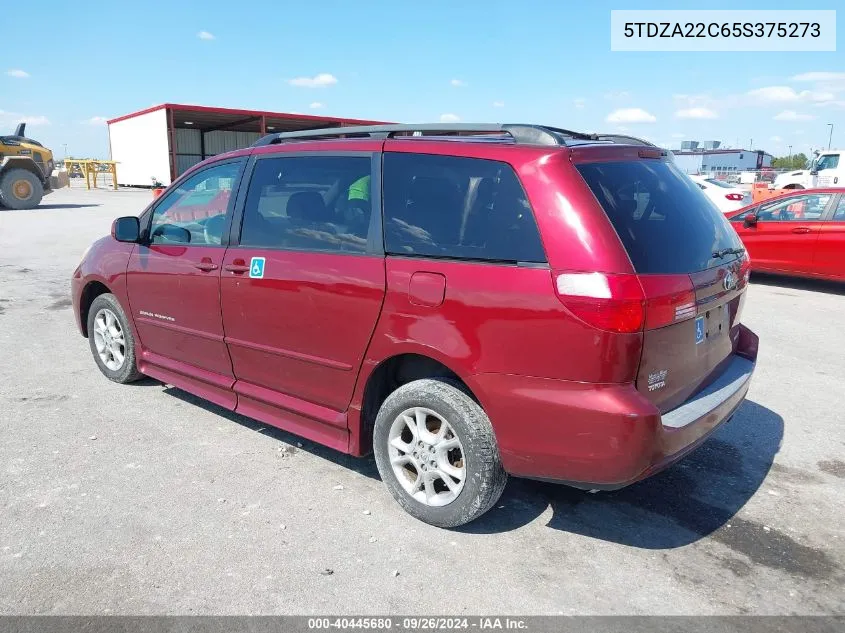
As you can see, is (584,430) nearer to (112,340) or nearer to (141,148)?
(112,340)

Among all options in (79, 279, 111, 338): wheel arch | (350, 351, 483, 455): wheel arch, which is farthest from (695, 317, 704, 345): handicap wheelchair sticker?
(79, 279, 111, 338): wheel arch

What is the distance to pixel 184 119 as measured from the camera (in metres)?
38.2

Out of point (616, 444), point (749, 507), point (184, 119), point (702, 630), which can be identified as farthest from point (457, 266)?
point (184, 119)

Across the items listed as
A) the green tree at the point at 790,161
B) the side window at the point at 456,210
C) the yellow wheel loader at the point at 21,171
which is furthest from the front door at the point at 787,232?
the green tree at the point at 790,161

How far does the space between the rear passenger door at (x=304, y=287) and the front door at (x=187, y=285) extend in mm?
182

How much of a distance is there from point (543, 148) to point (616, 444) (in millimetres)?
1289

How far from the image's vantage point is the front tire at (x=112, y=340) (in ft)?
16.3

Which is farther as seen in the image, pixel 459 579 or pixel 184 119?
pixel 184 119

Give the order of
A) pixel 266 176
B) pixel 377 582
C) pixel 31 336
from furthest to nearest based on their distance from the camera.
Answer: pixel 31 336 → pixel 266 176 → pixel 377 582

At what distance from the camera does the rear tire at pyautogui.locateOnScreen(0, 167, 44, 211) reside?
72.8ft

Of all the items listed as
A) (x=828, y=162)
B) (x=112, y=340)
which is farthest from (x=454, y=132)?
(x=828, y=162)

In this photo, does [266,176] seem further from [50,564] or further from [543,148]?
[50,564]

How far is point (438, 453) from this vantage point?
3.18 meters

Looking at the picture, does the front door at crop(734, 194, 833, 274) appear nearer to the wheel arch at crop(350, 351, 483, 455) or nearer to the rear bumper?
the rear bumper
